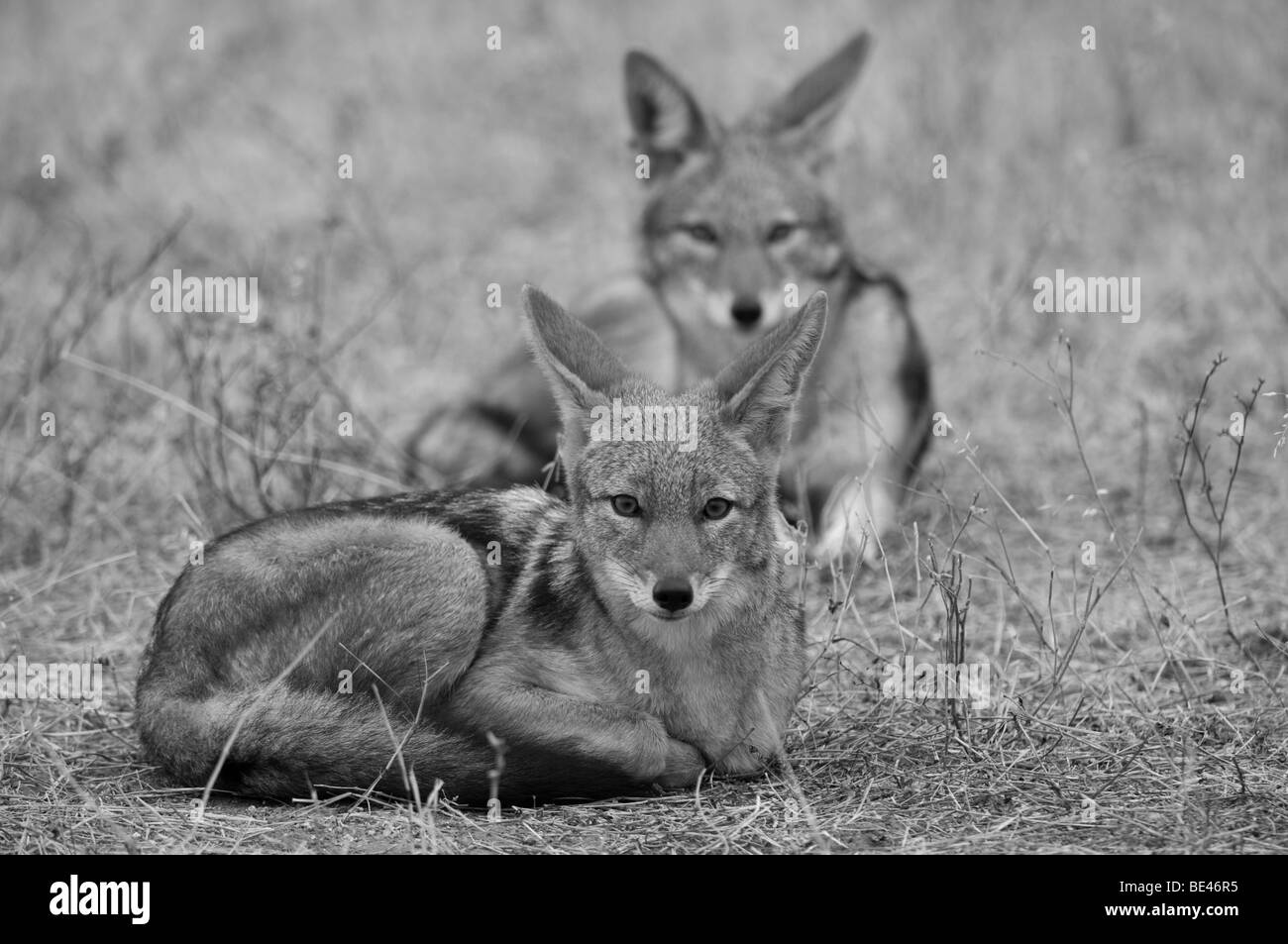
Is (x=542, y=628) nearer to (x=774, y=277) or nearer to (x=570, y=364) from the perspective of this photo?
(x=570, y=364)

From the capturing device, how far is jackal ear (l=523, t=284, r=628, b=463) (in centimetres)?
517

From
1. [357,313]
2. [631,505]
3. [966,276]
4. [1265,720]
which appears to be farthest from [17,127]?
[1265,720]

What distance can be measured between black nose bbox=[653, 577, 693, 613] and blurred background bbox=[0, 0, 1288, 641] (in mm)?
2558

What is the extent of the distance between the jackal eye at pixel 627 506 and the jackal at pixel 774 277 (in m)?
3.48

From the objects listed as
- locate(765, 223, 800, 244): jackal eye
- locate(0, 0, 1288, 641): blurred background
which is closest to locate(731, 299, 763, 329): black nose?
locate(765, 223, 800, 244): jackal eye

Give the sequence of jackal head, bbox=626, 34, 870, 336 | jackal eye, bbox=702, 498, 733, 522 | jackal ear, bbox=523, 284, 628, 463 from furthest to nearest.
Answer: jackal head, bbox=626, 34, 870, 336 < jackal ear, bbox=523, 284, 628, 463 < jackal eye, bbox=702, 498, 733, 522

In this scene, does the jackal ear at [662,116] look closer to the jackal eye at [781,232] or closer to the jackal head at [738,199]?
the jackal head at [738,199]

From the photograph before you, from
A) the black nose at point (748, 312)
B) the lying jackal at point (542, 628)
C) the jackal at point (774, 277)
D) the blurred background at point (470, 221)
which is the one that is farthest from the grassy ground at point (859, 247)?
the black nose at point (748, 312)

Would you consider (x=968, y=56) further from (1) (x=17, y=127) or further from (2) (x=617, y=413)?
(2) (x=617, y=413)

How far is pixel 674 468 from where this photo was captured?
16.0 feet

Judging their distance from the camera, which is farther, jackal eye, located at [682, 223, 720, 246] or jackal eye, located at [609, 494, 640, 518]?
jackal eye, located at [682, 223, 720, 246]

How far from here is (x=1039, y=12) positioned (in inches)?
589

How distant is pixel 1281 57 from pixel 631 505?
10.1m

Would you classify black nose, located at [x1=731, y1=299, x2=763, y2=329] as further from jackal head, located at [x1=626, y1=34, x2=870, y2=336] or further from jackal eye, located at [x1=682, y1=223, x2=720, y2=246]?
jackal eye, located at [x1=682, y1=223, x2=720, y2=246]
